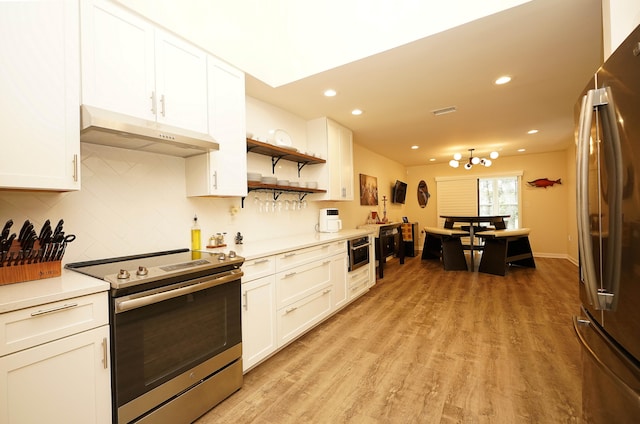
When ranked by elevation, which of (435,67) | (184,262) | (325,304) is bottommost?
(325,304)

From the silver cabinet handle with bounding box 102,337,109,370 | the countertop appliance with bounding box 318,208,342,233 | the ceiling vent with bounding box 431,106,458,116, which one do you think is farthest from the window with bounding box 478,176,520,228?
the silver cabinet handle with bounding box 102,337,109,370

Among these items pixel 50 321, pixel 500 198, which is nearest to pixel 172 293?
pixel 50 321

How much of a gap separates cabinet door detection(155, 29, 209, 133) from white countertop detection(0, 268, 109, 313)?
1083mm

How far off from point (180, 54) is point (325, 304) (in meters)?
2.60

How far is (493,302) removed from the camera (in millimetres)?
3619

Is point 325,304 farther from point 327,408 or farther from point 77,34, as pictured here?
point 77,34

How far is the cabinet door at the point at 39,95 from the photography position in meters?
1.25

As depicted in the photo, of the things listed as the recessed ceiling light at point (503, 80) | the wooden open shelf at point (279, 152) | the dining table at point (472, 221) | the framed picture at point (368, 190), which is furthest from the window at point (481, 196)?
the wooden open shelf at point (279, 152)

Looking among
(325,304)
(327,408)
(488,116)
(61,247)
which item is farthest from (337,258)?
(488,116)

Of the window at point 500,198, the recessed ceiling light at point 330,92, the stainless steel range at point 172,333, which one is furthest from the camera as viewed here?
the window at point 500,198

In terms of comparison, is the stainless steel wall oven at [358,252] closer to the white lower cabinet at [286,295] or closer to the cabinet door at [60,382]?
the white lower cabinet at [286,295]

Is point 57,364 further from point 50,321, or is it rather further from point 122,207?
point 122,207

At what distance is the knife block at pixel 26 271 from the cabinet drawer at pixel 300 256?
1.39m

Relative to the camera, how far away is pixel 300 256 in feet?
8.75
